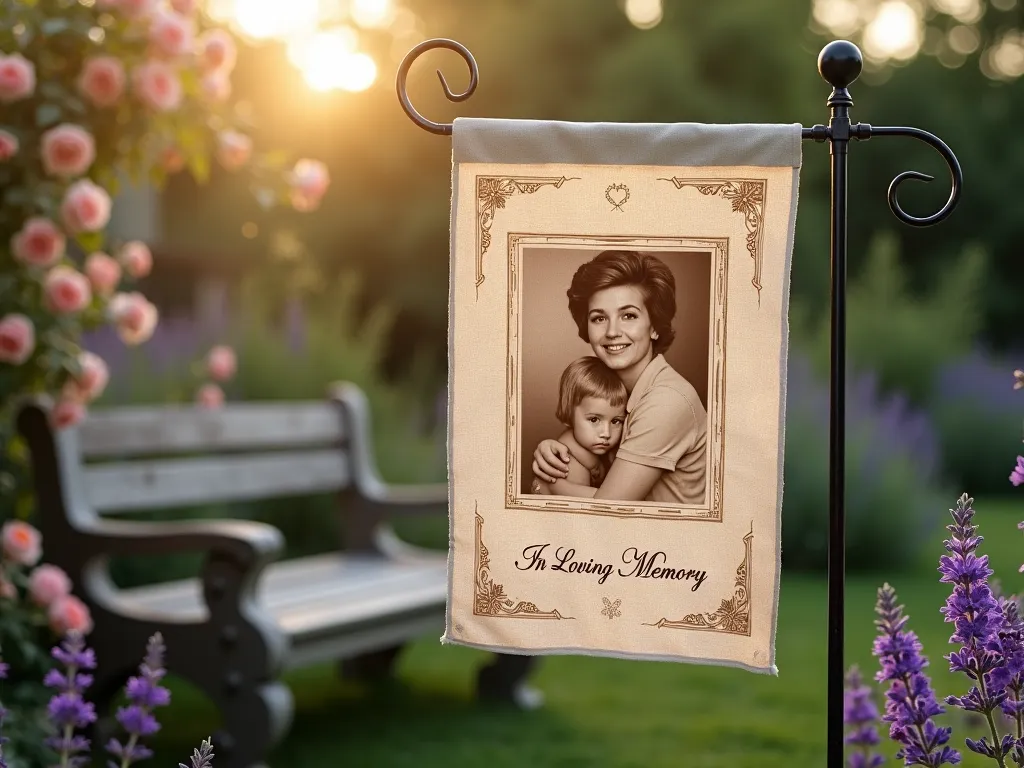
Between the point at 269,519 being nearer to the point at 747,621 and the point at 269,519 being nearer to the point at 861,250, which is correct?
the point at 747,621

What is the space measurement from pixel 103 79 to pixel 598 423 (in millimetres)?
1796

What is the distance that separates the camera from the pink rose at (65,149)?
9.23ft

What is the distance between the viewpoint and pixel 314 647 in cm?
315

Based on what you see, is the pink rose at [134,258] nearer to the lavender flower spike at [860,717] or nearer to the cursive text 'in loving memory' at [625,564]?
the cursive text 'in loving memory' at [625,564]

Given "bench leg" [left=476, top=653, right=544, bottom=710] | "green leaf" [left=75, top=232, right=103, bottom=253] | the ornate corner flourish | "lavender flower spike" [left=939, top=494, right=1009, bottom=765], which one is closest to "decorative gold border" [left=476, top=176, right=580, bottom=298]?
the ornate corner flourish

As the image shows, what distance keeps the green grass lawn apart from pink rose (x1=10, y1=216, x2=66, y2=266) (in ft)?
4.78

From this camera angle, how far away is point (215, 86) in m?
3.16

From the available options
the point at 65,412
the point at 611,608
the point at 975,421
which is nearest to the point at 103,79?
the point at 65,412

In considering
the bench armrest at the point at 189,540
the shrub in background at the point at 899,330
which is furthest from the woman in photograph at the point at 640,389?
the shrub in background at the point at 899,330

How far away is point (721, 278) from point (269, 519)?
4.38m

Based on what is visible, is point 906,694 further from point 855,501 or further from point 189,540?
point 855,501

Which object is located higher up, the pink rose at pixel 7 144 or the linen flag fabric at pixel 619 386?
the pink rose at pixel 7 144

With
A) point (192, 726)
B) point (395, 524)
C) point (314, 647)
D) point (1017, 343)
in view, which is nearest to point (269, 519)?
point (395, 524)

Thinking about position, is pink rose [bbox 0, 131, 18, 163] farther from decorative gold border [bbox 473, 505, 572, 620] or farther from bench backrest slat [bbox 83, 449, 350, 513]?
decorative gold border [bbox 473, 505, 572, 620]
